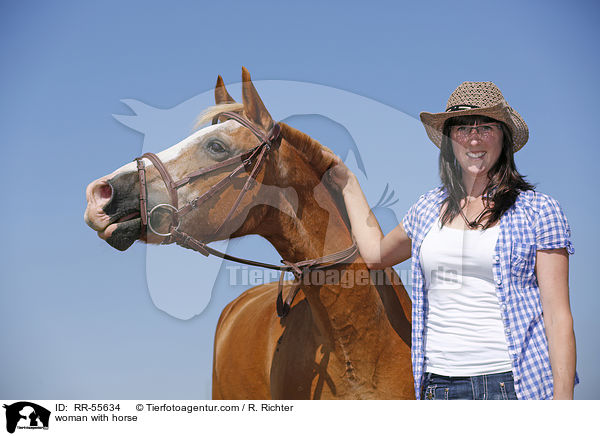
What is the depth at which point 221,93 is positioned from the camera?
2.85 metres

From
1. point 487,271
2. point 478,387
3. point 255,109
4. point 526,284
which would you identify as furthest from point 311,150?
point 478,387

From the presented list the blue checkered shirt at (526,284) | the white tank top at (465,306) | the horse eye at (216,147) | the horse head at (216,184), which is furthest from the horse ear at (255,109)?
the blue checkered shirt at (526,284)

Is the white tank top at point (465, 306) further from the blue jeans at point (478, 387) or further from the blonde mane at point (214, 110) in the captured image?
the blonde mane at point (214, 110)

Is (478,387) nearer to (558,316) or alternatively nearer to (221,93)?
(558,316)

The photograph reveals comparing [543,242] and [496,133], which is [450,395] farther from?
[496,133]

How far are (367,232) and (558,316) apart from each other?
1.01m

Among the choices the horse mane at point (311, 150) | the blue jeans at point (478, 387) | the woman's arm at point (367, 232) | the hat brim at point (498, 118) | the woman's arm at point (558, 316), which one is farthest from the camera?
the horse mane at point (311, 150)

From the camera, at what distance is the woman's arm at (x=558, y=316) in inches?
62.7

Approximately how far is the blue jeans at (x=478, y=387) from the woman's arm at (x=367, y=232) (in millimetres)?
651

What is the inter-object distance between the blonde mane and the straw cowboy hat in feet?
3.44

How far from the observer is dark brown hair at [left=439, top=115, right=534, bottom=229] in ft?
5.92

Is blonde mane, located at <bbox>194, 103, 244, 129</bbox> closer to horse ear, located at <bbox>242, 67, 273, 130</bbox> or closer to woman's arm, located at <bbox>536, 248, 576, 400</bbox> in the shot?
horse ear, located at <bbox>242, 67, 273, 130</bbox>
